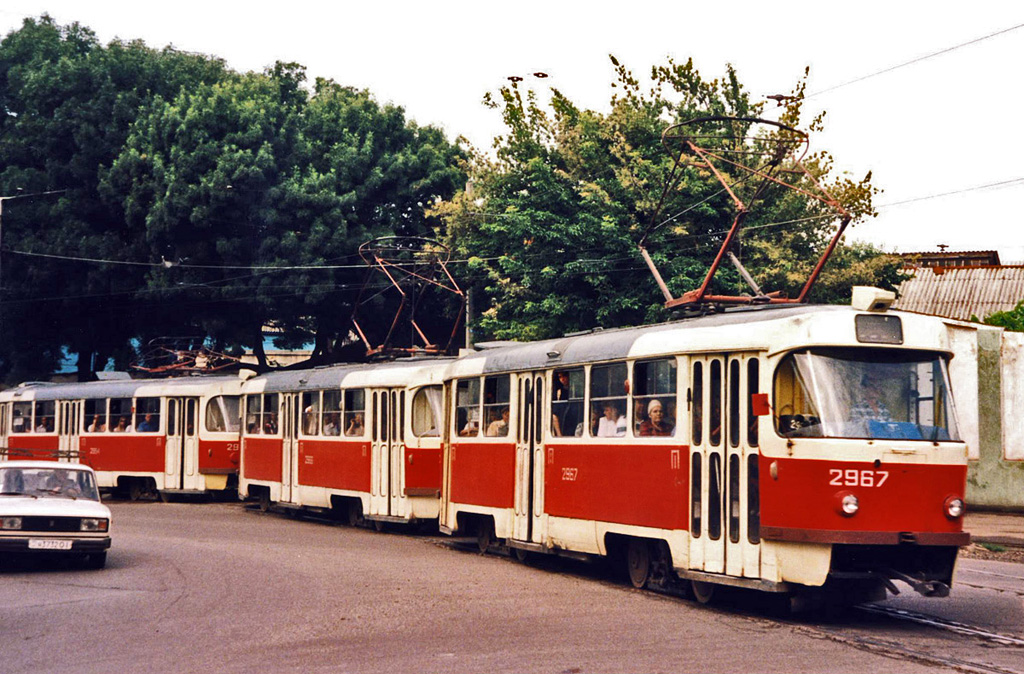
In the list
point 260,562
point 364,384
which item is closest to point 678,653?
point 260,562

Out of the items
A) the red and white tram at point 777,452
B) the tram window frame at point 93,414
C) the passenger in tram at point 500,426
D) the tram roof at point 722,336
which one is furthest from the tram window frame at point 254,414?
the red and white tram at point 777,452

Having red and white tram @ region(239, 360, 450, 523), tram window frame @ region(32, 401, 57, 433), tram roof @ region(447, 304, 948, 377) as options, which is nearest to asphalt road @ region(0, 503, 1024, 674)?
tram roof @ region(447, 304, 948, 377)

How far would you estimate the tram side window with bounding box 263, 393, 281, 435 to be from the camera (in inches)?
1094

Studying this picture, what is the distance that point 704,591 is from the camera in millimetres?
13430

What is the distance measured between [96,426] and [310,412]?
9.75m

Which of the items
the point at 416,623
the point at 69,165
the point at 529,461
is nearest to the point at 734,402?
the point at 416,623

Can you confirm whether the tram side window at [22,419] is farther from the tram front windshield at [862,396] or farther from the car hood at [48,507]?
the tram front windshield at [862,396]

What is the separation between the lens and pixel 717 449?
13.1m

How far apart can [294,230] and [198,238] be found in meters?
3.01

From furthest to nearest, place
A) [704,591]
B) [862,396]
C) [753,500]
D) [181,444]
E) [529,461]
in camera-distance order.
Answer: [181,444] < [529,461] < [704,591] < [753,500] < [862,396]

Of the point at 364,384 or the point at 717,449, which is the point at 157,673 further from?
the point at 364,384

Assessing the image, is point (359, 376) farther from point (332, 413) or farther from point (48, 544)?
point (48, 544)

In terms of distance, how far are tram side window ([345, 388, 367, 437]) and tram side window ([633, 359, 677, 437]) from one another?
32.8 ft

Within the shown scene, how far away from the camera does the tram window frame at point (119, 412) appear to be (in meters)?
32.8
